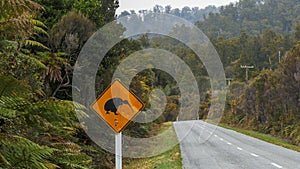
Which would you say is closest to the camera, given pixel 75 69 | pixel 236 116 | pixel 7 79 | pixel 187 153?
pixel 7 79

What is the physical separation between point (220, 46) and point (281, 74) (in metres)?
60.9

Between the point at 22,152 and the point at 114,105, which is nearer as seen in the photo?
the point at 22,152

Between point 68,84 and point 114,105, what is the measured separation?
186 inches

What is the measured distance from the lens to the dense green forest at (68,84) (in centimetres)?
327

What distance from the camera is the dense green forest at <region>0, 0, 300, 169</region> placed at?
3270mm

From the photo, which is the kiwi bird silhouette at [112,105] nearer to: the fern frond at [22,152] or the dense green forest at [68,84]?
the dense green forest at [68,84]

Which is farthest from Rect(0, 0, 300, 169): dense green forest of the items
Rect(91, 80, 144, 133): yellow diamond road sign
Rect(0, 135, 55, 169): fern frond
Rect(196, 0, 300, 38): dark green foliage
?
Rect(196, 0, 300, 38): dark green foliage

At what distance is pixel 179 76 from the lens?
23797 mm

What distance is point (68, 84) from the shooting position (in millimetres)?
11234

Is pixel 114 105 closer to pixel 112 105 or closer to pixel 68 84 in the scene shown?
pixel 112 105

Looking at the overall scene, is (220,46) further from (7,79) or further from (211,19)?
(7,79)

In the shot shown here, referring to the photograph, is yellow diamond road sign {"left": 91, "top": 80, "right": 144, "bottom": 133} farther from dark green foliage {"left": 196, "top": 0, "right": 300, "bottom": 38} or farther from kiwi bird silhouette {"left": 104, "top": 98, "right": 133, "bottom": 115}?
dark green foliage {"left": 196, "top": 0, "right": 300, "bottom": 38}

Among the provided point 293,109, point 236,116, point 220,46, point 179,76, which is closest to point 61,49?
point 179,76

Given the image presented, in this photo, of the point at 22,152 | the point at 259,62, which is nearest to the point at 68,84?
the point at 22,152
